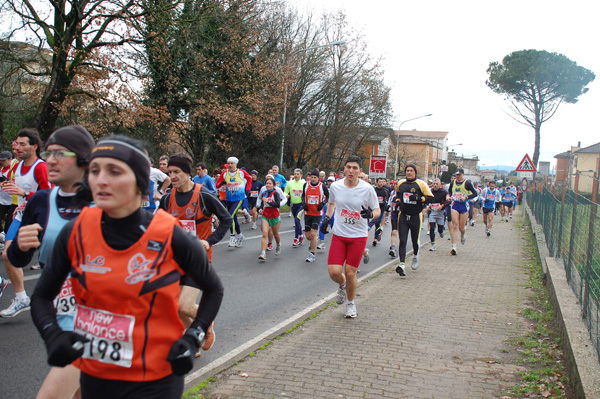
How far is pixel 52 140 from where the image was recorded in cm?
299

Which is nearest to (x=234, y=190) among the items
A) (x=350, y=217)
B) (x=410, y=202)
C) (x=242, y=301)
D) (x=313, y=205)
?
(x=313, y=205)

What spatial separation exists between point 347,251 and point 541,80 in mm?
60574

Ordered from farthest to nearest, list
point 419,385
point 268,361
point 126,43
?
point 126,43 < point 268,361 < point 419,385

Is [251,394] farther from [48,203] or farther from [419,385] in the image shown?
[48,203]

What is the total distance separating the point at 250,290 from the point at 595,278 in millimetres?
4894

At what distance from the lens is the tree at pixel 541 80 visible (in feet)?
193

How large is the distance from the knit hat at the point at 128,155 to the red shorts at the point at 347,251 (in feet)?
16.0

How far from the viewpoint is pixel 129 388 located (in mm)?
2195

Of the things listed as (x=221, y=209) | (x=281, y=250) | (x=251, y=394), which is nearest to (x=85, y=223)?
(x=251, y=394)

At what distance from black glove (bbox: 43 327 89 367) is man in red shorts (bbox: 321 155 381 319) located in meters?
4.86

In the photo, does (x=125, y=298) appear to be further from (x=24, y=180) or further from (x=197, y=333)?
(x=24, y=180)

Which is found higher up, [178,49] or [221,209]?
[178,49]

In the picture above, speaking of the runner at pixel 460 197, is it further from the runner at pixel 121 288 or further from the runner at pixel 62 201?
the runner at pixel 121 288

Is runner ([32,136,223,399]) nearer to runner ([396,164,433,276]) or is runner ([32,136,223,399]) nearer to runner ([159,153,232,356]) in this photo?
runner ([159,153,232,356])
